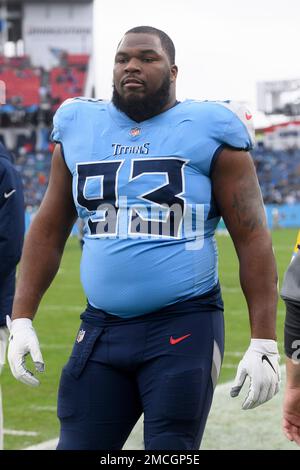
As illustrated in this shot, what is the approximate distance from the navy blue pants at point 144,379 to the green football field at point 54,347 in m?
2.45

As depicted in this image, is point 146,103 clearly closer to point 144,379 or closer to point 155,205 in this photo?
point 155,205

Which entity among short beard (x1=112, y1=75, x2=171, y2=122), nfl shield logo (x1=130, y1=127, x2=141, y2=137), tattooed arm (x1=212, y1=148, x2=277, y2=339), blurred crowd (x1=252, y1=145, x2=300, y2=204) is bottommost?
blurred crowd (x1=252, y1=145, x2=300, y2=204)

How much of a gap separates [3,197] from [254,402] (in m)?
1.85

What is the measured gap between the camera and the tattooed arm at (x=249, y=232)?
3062 millimetres

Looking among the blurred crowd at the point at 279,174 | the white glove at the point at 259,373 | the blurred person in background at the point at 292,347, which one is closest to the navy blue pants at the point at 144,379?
the white glove at the point at 259,373

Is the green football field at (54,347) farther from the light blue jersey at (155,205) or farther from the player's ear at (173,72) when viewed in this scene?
the player's ear at (173,72)

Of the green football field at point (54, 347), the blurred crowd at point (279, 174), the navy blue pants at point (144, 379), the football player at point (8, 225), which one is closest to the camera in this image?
the navy blue pants at point (144, 379)

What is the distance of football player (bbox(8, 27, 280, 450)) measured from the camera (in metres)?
3.01

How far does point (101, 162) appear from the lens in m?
3.14

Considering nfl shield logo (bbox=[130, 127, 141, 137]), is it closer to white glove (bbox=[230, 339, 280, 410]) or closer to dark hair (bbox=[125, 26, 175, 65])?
dark hair (bbox=[125, 26, 175, 65])

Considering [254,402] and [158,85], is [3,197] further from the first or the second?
[254,402]

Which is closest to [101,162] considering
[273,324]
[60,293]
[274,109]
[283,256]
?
[273,324]

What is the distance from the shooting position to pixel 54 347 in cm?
884

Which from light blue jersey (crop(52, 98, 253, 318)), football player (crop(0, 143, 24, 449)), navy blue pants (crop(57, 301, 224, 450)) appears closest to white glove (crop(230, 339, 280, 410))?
navy blue pants (crop(57, 301, 224, 450))
